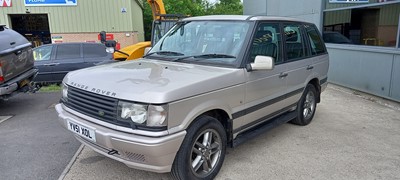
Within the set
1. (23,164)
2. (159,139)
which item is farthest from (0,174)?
(159,139)

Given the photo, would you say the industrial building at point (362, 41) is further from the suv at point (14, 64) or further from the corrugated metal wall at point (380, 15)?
the suv at point (14, 64)

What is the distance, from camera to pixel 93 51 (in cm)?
924

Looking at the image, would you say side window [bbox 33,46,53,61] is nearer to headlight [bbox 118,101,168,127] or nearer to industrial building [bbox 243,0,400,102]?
headlight [bbox 118,101,168,127]

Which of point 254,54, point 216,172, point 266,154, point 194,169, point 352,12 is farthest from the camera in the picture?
point 352,12

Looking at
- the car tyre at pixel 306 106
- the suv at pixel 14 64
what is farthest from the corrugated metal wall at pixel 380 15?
the suv at pixel 14 64

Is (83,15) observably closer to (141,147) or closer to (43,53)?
(43,53)

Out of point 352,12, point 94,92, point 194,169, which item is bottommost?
point 194,169

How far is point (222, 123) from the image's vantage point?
11.2ft

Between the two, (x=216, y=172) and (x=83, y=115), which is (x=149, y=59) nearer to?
(x=83, y=115)

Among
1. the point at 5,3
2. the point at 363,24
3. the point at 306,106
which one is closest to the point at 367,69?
the point at 363,24

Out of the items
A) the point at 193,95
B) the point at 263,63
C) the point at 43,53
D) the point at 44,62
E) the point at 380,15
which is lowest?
the point at 44,62

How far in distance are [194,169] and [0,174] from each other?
2.29 metres

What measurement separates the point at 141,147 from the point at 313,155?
250cm

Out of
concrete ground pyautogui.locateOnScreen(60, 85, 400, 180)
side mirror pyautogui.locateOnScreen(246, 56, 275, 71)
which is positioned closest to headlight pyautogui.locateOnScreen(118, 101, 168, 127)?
concrete ground pyautogui.locateOnScreen(60, 85, 400, 180)
